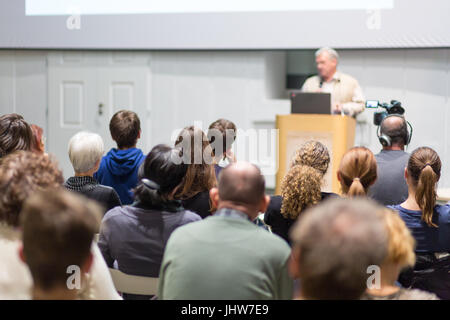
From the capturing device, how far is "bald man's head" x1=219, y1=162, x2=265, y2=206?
5.81 feet

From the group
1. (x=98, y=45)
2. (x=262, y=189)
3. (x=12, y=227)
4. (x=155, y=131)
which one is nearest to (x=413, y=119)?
(x=155, y=131)

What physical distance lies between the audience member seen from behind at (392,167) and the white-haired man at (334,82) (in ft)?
5.48

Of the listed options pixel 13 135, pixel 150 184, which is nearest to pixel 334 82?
pixel 13 135

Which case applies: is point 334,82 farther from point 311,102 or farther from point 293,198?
point 293,198

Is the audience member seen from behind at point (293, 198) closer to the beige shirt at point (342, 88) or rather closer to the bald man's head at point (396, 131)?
the bald man's head at point (396, 131)

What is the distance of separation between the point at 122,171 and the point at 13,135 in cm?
74

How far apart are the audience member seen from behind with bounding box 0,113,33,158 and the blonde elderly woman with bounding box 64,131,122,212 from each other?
228 millimetres

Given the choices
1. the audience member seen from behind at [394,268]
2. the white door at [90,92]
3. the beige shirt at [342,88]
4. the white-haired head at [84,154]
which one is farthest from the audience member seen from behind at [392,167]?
the white door at [90,92]

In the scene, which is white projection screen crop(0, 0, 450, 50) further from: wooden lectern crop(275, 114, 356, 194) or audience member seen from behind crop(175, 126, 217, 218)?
audience member seen from behind crop(175, 126, 217, 218)

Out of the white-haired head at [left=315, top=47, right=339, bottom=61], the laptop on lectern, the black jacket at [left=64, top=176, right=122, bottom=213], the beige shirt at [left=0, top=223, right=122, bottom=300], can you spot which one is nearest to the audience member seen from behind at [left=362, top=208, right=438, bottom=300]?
the beige shirt at [left=0, top=223, right=122, bottom=300]

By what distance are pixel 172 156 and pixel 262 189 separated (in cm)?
66

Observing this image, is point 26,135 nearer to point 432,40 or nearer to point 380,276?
point 380,276

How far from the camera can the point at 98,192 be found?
2.79 meters

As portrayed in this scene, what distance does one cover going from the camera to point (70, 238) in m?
1.25
